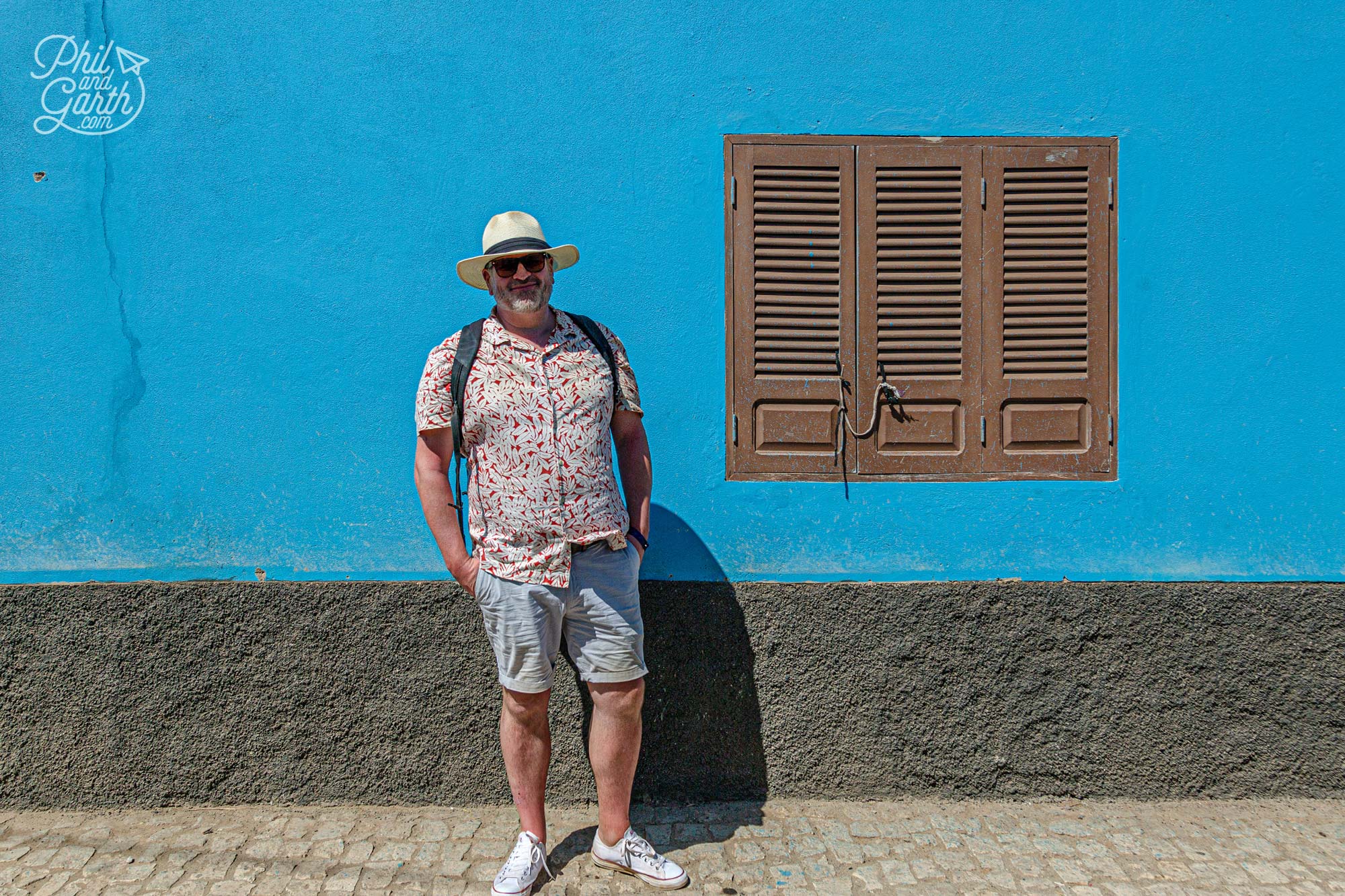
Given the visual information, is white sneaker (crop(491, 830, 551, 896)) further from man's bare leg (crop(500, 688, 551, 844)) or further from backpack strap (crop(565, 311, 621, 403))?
backpack strap (crop(565, 311, 621, 403))

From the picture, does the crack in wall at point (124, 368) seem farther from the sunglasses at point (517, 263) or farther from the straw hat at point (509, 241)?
the sunglasses at point (517, 263)

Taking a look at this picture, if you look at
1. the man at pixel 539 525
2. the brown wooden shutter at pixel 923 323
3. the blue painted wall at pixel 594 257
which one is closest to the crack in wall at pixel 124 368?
the blue painted wall at pixel 594 257

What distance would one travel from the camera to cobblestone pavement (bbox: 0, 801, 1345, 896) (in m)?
2.90

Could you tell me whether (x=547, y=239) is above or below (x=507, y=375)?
above

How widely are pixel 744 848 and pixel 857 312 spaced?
1979 millimetres

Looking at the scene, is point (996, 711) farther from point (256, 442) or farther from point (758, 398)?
point (256, 442)

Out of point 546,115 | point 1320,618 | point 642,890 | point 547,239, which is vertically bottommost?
point 642,890

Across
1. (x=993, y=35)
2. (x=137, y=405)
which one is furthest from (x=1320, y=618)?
(x=137, y=405)

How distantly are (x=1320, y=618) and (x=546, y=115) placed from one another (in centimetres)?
348

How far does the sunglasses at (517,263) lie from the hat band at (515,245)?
0.09 feet

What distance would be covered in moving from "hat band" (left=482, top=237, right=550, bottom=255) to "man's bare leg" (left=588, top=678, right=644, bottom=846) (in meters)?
1.39

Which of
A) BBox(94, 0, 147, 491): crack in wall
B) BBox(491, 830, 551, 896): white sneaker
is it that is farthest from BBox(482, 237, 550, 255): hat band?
BBox(491, 830, 551, 896): white sneaker

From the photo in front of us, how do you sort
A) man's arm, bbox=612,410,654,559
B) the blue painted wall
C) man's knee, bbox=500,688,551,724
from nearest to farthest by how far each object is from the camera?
man's knee, bbox=500,688,551,724 < man's arm, bbox=612,410,654,559 < the blue painted wall

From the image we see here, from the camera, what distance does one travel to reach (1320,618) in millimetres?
3410
